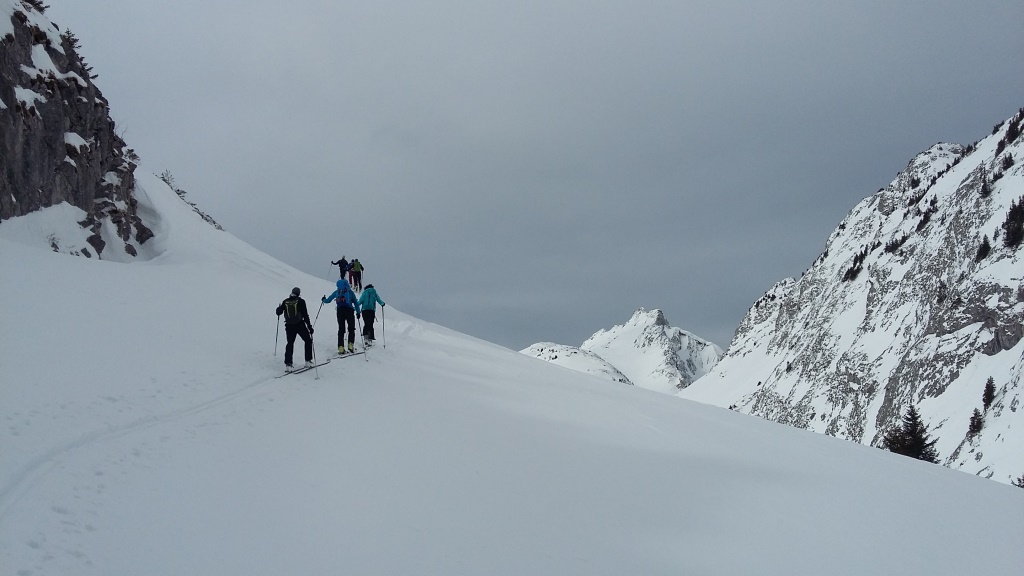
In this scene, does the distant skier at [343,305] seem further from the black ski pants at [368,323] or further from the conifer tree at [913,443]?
the conifer tree at [913,443]

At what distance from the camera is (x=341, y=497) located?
20.3 feet

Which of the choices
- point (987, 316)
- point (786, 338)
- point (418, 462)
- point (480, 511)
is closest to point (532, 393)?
point (418, 462)

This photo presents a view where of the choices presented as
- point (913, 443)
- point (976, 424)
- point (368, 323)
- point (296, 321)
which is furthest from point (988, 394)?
point (296, 321)

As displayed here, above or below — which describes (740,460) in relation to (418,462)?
above

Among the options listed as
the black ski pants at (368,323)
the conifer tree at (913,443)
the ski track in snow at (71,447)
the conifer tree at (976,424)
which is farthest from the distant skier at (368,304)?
the conifer tree at (976,424)

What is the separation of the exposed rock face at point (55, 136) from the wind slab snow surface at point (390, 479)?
7853 mm

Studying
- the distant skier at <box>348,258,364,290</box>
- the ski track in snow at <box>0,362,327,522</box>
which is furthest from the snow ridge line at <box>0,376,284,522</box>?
the distant skier at <box>348,258,364,290</box>

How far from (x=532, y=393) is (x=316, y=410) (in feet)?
19.7

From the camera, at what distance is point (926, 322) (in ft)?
159

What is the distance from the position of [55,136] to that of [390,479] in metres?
22.7

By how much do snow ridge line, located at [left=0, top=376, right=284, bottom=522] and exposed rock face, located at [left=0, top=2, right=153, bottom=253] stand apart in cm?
1545

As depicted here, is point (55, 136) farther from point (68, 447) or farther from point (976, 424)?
point (976, 424)

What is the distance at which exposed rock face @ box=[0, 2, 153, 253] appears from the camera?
18531 millimetres

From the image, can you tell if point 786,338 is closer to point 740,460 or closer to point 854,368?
point 854,368
